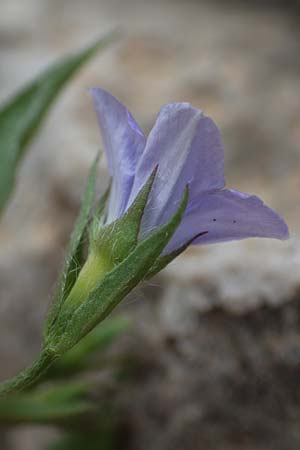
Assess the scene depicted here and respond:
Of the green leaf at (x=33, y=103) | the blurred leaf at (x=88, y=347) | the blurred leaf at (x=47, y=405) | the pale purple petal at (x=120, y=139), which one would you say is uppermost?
the pale purple petal at (x=120, y=139)

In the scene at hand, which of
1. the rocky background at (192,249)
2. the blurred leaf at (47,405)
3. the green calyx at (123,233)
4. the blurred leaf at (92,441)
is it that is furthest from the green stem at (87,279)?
the blurred leaf at (92,441)

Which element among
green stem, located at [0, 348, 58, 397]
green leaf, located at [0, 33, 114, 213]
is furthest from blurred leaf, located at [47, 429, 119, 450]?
green stem, located at [0, 348, 58, 397]

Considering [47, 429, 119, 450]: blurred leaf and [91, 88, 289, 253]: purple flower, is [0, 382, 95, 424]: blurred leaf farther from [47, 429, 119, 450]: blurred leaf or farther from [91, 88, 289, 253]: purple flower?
[91, 88, 289, 253]: purple flower

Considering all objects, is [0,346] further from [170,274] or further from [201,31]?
[201,31]

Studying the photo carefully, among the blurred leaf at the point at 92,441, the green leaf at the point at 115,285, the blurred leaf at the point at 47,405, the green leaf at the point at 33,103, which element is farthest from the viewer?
the blurred leaf at the point at 92,441

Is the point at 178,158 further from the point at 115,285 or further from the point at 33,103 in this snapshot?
the point at 33,103

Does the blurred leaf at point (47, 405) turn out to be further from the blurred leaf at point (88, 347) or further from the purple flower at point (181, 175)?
the purple flower at point (181, 175)
